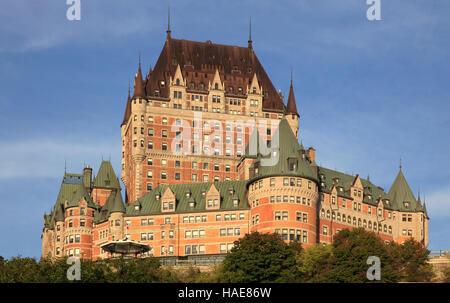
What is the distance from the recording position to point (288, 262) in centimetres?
17250

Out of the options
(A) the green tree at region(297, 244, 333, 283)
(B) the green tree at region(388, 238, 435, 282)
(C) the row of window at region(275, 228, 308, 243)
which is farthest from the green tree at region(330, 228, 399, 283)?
(C) the row of window at region(275, 228, 308, 243)

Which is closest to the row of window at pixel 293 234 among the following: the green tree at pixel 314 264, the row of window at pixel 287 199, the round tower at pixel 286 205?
the round tower at pixel 286 205

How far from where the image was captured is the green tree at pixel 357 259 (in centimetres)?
16762

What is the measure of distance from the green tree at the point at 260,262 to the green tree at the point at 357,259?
6.35 metres

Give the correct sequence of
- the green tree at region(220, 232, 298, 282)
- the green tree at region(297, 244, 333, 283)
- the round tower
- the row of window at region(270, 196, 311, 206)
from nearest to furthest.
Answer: the green tree at region(220, 232, 298, 282)
the green tree at region(297, 244, 333, 283)
the round tower
the row of window at region(270, 196, 311, 206)

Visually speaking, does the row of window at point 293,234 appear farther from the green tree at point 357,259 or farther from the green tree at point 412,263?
the green tree at point 412,263

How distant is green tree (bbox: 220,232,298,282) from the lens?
169250 millimetres

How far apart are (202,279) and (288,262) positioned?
12460mm

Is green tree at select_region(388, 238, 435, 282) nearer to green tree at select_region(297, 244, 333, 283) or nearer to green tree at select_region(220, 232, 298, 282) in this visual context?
green tree at select_region(297, 244, 333, 283)

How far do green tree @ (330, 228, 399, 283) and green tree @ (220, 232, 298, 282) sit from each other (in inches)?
250

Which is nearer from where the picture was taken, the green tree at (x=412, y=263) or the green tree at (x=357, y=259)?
the green tree at (x=357, y=259)
